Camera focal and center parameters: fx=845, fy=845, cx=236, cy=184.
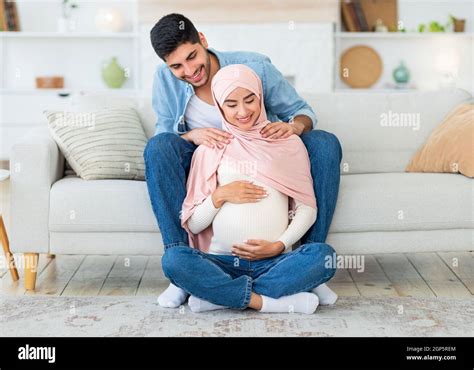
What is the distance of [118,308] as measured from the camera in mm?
2836

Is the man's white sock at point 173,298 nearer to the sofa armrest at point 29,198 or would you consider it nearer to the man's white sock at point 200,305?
the man's white sock at point 200,305

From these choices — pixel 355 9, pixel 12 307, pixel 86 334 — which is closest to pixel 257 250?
pixel 86 334

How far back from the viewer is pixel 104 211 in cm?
305

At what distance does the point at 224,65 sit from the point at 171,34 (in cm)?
30

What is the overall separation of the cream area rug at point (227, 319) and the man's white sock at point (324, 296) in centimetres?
3

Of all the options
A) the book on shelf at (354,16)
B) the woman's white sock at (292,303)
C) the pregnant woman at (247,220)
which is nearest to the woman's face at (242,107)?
the pregnant woman at (247,220)

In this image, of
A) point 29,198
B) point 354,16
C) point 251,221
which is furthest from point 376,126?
point 354,16

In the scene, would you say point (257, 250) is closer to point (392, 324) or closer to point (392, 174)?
point (392, 324)

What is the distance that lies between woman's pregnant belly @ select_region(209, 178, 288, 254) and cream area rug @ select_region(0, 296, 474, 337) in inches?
9.7

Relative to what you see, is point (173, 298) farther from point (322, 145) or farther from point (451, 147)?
point (451, 147)

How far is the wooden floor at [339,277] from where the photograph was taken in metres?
3.12

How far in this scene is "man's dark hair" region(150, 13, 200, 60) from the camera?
281 cm

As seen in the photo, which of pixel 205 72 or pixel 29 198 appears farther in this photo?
pixel 29 198
